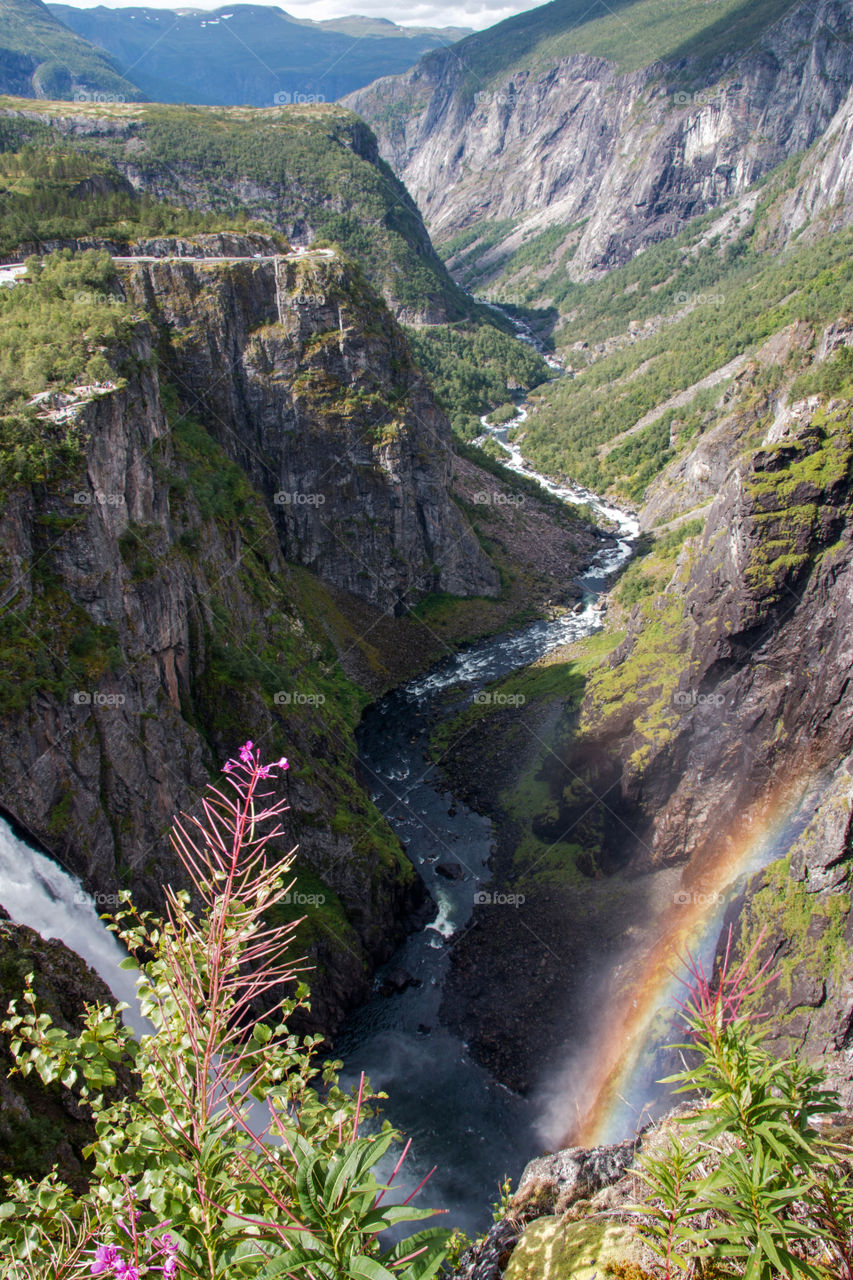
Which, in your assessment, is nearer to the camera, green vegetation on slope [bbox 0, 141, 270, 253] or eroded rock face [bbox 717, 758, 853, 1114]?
eroded rock face [bbox 717, 758, 853, 1114]

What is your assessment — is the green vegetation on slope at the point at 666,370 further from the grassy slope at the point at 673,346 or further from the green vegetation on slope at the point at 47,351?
the green vegetation on slope at the point at 47,351

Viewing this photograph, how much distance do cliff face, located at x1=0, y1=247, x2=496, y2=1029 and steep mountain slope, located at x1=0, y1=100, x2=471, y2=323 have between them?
56.2 meters

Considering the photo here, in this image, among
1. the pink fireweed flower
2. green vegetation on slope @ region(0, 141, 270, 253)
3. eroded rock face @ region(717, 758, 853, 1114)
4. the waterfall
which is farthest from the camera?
green vegetation on slope @ region(0, 141, 270, 253)

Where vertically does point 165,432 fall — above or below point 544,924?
above

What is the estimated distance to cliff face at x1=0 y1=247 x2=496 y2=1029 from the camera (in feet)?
79.7

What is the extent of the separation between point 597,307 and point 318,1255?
604 feet

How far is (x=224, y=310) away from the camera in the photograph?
56219 millimetres

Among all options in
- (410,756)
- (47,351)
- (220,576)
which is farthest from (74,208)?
(410,756)

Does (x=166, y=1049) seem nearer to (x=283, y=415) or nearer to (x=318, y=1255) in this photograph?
(x=318, y=1255)

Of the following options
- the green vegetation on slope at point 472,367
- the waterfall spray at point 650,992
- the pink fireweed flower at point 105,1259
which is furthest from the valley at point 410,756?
the green vegetation on slope at point 472,367

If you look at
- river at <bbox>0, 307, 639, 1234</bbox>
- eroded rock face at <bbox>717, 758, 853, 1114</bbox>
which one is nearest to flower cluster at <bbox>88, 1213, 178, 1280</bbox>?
river at <bbox>0, 307, 639, 1234</bbox>

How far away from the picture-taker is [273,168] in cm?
12050

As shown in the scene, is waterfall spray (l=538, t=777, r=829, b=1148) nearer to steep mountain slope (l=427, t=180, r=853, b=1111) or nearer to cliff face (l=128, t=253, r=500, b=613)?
steep mountain slope (l=427, t=180, r=853, b=1111)

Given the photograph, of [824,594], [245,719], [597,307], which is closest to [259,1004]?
[245,719]
